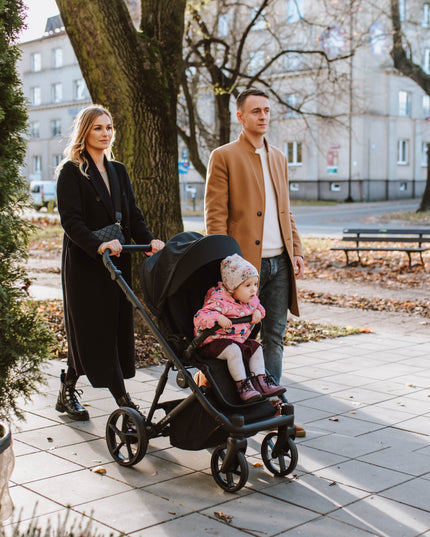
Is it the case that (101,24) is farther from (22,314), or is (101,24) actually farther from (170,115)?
(22,314)

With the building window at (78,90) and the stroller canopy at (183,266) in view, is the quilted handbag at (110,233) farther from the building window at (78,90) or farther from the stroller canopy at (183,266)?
the building window at (78,90)

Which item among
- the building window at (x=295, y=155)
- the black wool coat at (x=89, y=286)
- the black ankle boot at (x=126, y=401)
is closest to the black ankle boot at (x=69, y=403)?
the black wool coat at (x=89, y=286)

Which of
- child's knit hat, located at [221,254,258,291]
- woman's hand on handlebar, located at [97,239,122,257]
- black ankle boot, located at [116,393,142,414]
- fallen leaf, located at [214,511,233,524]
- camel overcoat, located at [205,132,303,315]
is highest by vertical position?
camel overcoat, located at [205,132,303,315]

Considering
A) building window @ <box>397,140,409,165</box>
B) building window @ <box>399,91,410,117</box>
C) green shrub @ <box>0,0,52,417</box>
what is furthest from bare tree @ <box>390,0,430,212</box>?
green shrub @ <box>0,0,52,417</box>

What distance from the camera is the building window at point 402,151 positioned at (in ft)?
157

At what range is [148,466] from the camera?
453 centimetres

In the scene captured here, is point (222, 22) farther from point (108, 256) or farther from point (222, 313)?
point (222, 313)

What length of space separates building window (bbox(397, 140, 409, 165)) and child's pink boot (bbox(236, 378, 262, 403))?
149ft

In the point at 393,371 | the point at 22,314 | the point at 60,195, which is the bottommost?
the point at 393,371

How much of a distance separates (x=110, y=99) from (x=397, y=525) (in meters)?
6.05

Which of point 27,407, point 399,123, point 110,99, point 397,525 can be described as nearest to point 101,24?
point 110,99

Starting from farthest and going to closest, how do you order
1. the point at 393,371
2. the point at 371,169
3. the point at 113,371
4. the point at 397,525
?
1. the point at 371,169
2. the point at 393,371
3. the point at 113,371
4. the point at 397,525

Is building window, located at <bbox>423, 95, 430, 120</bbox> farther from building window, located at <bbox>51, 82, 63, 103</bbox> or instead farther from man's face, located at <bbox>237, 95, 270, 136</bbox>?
man's face, located at <bbox>237, 95, 270, 136</bbox>

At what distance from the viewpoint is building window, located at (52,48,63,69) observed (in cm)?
6100
